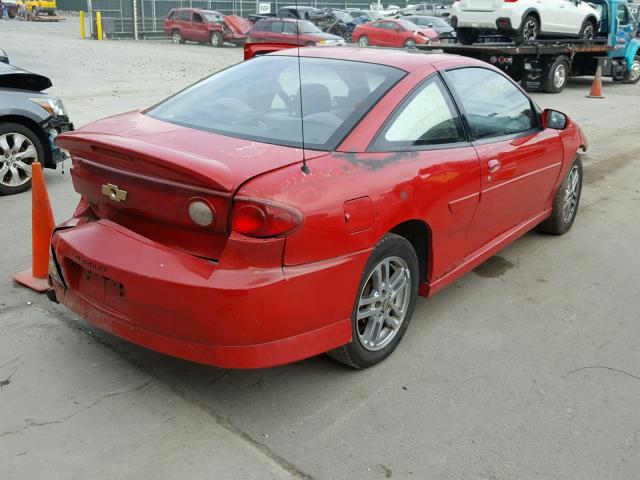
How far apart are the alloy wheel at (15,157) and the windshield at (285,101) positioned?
10.2 ft

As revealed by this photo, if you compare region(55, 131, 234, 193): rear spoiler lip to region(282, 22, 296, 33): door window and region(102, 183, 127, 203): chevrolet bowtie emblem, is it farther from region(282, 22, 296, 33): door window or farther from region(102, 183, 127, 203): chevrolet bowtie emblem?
region(282, 22, 296, 33): door window

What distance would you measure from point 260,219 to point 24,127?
4698 millimetres

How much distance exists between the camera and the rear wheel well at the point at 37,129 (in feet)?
21.1

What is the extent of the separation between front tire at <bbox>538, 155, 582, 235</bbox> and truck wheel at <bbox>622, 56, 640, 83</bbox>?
15891 millimetres

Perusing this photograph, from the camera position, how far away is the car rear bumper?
2.78m

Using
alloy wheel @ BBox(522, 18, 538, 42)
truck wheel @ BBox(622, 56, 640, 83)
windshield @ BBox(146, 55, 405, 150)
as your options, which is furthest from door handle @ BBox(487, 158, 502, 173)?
truck wheel @ BBox(622, 56, 640, 83)

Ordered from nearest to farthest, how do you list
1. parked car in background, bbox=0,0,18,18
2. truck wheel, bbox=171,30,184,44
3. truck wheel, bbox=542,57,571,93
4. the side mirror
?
the side mirror, truck wheel, bbox=542,57,571,93, truck wheel, bbox=171,30,184,44, parked car in background, bbox=0,0,18,18

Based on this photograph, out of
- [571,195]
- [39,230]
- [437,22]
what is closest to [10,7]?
[437,22]

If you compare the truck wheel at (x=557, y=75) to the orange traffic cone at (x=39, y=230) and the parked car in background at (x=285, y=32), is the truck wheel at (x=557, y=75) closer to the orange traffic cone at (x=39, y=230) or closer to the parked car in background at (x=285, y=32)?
the parked car in background at (x=285, y=32)

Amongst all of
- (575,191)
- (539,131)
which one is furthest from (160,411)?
(575,191)

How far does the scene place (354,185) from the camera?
3102 millimetres

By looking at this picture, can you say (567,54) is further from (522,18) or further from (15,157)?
(15,157)

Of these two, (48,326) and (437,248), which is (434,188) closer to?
(437,248)

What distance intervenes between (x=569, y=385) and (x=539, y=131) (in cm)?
214
